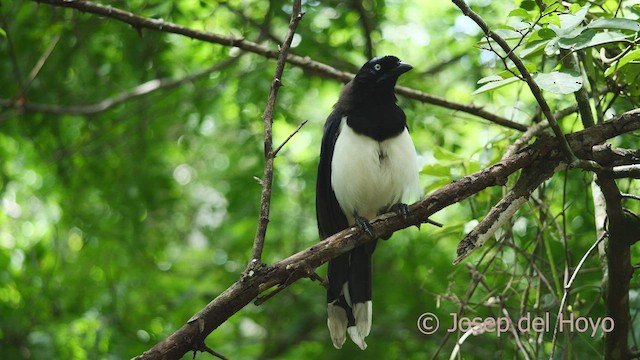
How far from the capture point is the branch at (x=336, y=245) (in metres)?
2.99

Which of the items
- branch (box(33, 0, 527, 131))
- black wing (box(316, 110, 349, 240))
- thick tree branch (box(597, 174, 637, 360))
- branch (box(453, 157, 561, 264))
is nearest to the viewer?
branch (box(453, 157, 561, 264))

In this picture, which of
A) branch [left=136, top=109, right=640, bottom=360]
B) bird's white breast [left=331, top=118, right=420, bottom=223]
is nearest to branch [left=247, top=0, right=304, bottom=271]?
branch [left=136, top=109, right=640, bottom=360]

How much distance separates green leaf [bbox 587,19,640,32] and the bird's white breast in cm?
210

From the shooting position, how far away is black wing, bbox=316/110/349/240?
502 centimetres

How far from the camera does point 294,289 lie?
25.1ft

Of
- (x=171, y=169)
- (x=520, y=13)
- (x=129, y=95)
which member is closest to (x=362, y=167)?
(x=520, y=13)

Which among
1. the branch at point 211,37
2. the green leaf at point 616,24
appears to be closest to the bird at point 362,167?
the branch at point 211,37

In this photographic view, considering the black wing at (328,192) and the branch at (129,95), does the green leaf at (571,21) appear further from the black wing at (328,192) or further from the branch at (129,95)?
the branch at (129,95)

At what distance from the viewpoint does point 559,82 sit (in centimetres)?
283

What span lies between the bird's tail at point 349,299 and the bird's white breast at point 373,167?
473 millimetres

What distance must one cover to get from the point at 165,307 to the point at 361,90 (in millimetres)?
3209

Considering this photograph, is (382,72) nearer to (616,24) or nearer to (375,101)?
(375,101)

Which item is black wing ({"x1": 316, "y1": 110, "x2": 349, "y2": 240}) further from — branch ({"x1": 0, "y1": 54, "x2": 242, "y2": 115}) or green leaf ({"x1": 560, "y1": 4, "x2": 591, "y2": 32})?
green leaf ({"x1": 560, "y1": 4, "x2": 591, "y2": 32})

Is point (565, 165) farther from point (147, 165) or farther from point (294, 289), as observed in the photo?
point (147, 165)
